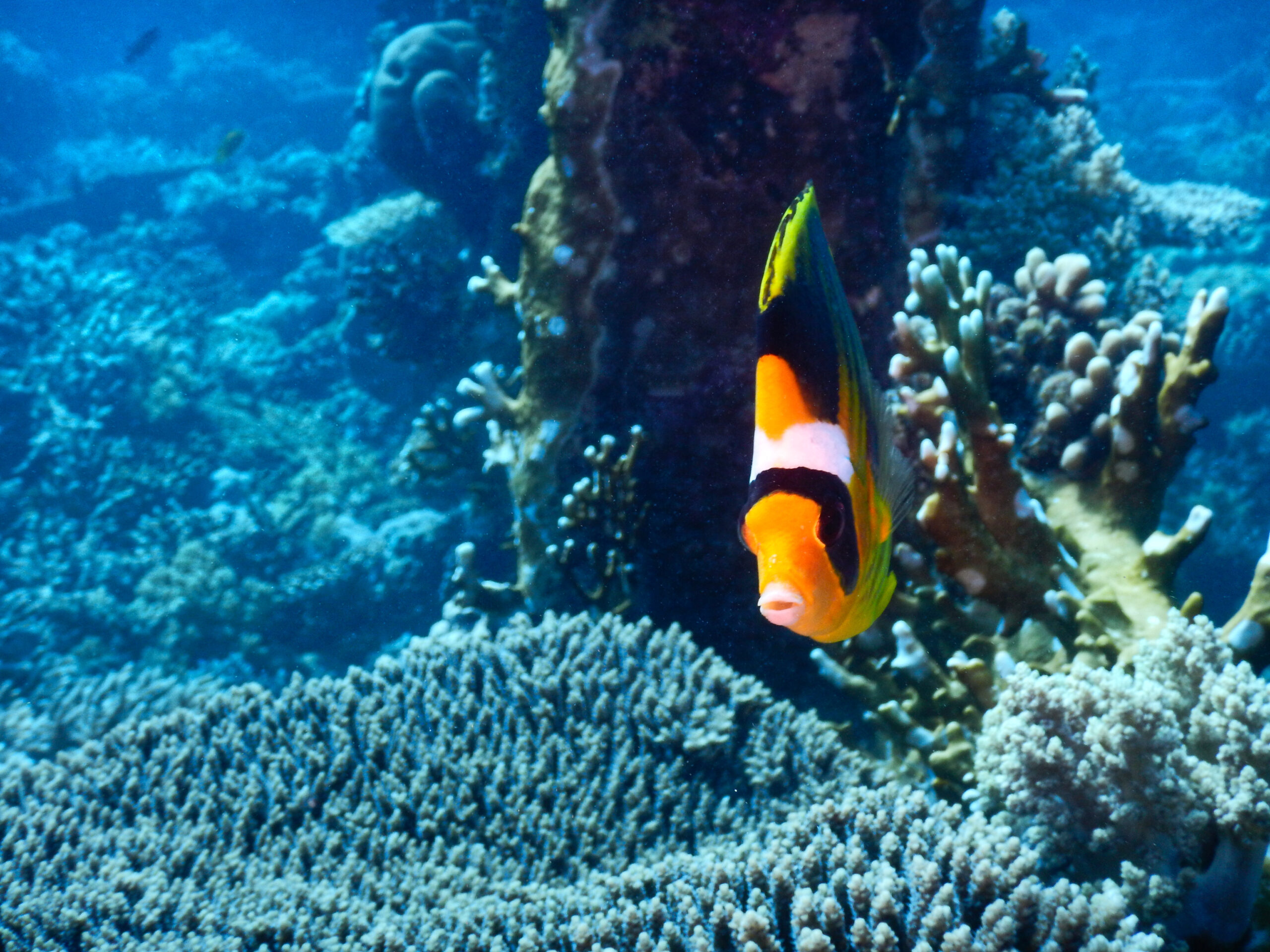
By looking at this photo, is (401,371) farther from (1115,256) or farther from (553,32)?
(1115,256)

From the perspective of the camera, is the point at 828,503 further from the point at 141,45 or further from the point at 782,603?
the point at 141,45

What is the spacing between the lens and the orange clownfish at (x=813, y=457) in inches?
35.9

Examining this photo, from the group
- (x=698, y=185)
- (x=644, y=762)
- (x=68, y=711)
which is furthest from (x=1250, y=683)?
(x=68, y=711)

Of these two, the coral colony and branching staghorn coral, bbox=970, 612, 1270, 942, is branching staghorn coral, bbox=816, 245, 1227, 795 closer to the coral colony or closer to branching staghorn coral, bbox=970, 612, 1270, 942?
the coral colony

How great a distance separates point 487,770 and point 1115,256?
5183 mm

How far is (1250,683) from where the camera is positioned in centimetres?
179

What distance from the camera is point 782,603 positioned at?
869 mm

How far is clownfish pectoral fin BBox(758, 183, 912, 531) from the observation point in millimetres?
991

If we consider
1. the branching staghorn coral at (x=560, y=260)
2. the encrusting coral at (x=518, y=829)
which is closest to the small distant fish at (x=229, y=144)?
the branching staghorn coral at (x=560, y=260)

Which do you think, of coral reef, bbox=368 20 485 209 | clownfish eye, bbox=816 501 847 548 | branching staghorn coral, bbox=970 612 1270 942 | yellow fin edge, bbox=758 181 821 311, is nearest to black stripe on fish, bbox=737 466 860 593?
clownfish eye, bbox=816 501 847 548

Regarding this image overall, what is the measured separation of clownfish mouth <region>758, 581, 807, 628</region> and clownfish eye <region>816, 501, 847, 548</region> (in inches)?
3.8

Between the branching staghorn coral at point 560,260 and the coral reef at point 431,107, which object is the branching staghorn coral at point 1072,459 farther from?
the coral reef at point 431,107

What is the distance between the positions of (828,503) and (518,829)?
233cm

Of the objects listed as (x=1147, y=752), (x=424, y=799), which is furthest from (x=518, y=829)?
(x=1147, y=752)
